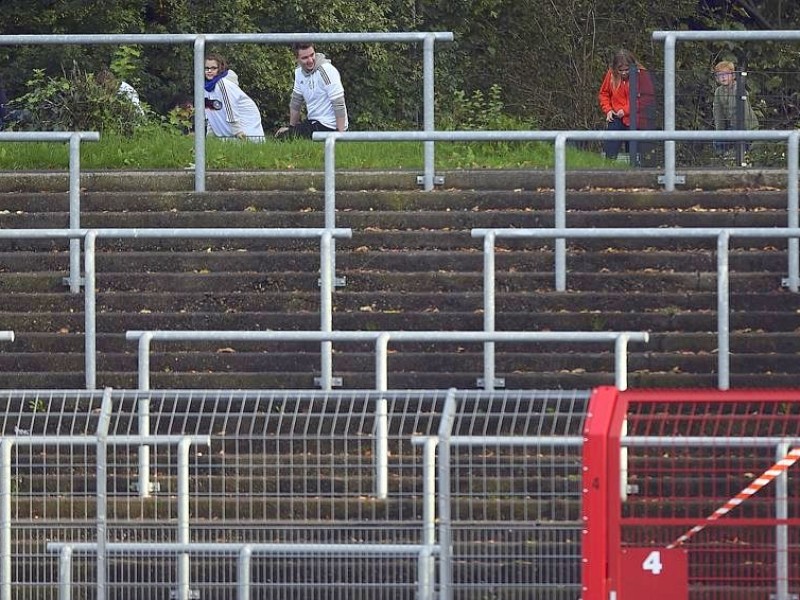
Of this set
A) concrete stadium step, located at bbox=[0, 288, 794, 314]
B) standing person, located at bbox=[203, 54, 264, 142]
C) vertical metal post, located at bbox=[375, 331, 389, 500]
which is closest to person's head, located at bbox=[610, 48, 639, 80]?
standing person, located at bbox=[203, 54, 264, 142]

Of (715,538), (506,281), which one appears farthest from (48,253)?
(715,538)

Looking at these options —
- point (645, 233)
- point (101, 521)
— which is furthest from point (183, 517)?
point (645, 233)

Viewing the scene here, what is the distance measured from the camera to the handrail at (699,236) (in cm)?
1039

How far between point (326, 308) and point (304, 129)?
465 cm

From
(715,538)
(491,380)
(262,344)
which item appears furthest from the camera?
(262,344)

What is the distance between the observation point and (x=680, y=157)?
1416cm

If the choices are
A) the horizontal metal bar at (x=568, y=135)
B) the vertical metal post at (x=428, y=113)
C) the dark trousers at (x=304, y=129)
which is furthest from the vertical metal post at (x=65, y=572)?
the dark trousers at (x=304, y=129)

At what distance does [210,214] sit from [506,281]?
1.98 metres

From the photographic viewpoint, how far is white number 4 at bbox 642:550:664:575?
694 centimetres

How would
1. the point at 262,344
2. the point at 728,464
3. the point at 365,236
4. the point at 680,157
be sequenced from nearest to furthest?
the point at 728,464
the point at 262,344
the point at 365,236
the point at 680,157

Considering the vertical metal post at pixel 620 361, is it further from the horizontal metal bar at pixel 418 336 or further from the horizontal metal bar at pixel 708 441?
the horizontal metal bar at pixel 708 441

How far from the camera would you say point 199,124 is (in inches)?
521

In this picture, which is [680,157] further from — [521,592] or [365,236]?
[521,592]

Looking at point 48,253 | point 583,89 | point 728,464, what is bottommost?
point 728,464
